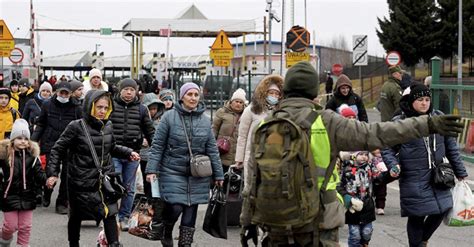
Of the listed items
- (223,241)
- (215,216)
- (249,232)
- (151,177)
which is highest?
(151,177)

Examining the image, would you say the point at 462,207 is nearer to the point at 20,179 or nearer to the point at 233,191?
the point at 233,191

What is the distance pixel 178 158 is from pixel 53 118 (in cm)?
438

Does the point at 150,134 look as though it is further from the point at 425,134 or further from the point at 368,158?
the point at 425,134

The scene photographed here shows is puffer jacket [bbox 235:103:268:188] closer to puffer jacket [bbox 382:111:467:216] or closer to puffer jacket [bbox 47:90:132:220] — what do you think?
puffer jacket [bbox 47:90:132:220]

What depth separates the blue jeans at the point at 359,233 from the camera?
8484mm

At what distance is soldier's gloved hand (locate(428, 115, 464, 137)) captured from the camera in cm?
507

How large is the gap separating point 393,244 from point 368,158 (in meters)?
1.93

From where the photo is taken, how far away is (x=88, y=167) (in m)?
8.30

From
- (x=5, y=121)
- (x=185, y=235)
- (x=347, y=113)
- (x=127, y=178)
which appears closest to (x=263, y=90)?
(x=347, y=113)

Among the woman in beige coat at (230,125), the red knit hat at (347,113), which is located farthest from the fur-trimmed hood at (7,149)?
the red knit hat at (347,113)

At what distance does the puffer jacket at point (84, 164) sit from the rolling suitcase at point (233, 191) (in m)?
1.96

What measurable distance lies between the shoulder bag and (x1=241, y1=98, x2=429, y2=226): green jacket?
10.1 ft

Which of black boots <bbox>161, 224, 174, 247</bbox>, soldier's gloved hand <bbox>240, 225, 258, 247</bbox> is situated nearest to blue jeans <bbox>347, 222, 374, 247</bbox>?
black boots <bbox>161, 224, 174, 247</bbox>

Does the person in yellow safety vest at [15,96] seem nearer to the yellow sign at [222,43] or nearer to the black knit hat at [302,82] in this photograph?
the yellow sign at [222,43]
